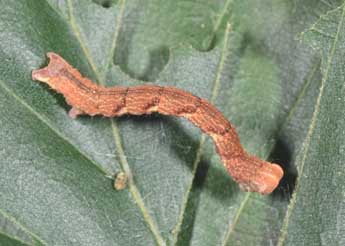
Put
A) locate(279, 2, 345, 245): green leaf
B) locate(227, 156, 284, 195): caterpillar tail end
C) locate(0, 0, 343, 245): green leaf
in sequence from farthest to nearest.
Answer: locate(227, 156, 284, 195): caterpillar tail end
locate(0, 0, 343, 245): green leaf
locate(279, 2, 345, 245): green leaf

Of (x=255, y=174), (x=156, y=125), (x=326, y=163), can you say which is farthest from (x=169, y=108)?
(x=326, y=163)

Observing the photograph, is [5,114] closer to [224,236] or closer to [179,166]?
[179,166]

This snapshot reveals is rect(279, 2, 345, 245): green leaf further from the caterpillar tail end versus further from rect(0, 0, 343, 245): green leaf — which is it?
the caterpillar tail end

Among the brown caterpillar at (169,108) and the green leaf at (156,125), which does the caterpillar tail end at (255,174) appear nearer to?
the brown caterpillar at (169,108)

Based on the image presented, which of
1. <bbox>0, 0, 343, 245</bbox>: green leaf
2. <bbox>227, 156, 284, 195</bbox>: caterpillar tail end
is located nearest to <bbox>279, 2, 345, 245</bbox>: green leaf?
<bbox>0, 0, 343, 245</bbox>: green leaf

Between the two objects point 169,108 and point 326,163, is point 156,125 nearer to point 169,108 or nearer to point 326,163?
point 169,108

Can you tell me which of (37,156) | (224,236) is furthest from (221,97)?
(37,156)

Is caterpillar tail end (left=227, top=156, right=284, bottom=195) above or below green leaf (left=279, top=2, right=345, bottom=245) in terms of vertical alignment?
below
